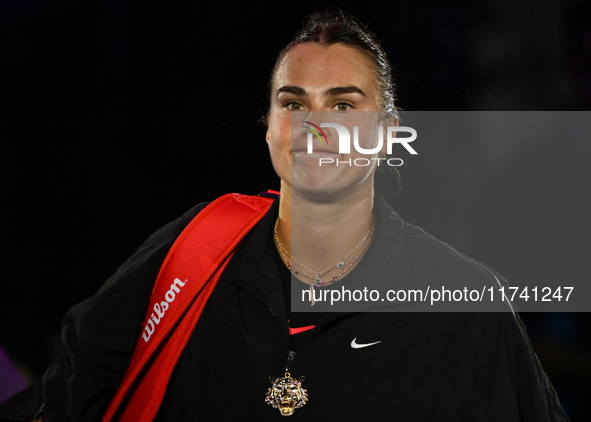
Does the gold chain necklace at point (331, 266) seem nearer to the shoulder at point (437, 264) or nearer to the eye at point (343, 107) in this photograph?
the shoulder at point (437, 264)

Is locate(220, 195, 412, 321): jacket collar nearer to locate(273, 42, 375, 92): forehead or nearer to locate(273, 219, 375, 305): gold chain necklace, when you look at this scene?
locate(273, 219, 375, 305): gold chain necklace

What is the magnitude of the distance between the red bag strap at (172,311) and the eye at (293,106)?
0.43 meters

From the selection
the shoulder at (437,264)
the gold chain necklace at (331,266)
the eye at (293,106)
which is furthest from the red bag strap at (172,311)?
the shoulder at (437,264)

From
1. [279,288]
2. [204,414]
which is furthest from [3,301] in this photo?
[279,288]

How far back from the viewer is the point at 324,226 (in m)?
1.62

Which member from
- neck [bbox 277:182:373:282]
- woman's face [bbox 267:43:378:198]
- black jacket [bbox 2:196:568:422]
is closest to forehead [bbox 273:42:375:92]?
woman's face [bbox 267:43:378:198]

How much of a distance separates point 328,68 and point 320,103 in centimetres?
11

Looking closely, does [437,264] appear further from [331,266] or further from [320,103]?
[320,103]

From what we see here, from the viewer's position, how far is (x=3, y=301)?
88.0 inches

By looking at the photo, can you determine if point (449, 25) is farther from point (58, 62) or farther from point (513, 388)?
point (58, 62)

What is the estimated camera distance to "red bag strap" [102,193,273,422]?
150cm

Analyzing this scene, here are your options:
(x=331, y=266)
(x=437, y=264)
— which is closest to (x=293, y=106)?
(x=331, y=266)

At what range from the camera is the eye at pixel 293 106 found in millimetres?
1597

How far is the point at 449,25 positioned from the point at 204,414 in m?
1.63
